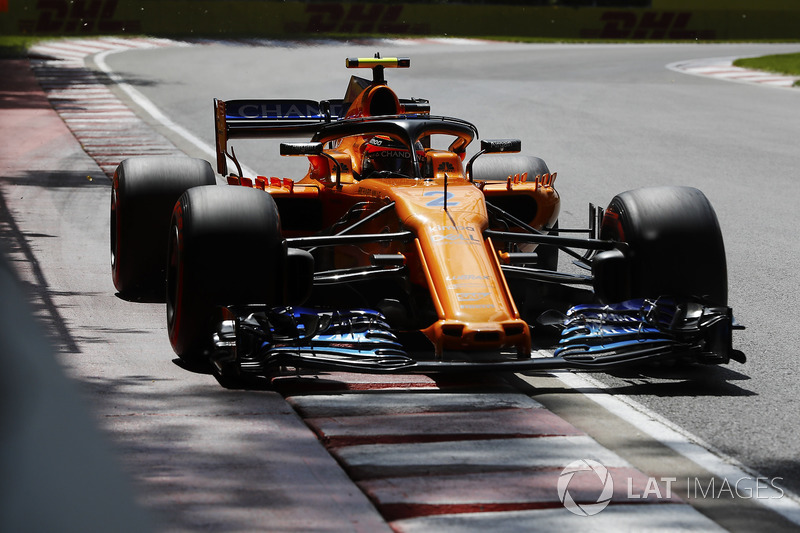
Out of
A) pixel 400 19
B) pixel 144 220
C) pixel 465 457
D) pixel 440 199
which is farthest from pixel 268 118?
pixel 400 19

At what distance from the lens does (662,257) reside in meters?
5.91

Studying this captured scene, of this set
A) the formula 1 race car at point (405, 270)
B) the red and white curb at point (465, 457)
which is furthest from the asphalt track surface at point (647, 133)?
the red and white curb at point (465, 457)

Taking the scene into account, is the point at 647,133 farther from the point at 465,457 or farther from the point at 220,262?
the point at 465,457

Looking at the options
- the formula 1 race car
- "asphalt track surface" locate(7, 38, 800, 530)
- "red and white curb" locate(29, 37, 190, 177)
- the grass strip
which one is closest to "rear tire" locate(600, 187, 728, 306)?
the formula 1 race car

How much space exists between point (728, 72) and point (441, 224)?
939 inches

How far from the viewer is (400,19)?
133 feet

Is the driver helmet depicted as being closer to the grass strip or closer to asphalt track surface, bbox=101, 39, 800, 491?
asphalt track surface, bbox=101, 39, 800, 491

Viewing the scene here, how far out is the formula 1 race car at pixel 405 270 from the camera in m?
5.30

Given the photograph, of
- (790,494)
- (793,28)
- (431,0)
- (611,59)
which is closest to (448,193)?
(790,494)

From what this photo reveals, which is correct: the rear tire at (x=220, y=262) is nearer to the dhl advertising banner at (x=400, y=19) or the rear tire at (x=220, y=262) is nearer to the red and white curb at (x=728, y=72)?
the red and white curb at (x=728, y=72)

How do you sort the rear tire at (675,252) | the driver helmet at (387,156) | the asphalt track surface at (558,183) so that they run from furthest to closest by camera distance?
the driver helmet at (387,156) < the rear tire at (675,252) < the asphalt track surface at (558,183)

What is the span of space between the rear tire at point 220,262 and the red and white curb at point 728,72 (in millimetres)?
21024

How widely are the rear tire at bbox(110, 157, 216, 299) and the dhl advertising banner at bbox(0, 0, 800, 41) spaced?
25.0 metres

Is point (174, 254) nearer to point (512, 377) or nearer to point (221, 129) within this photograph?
point (512, 377)
